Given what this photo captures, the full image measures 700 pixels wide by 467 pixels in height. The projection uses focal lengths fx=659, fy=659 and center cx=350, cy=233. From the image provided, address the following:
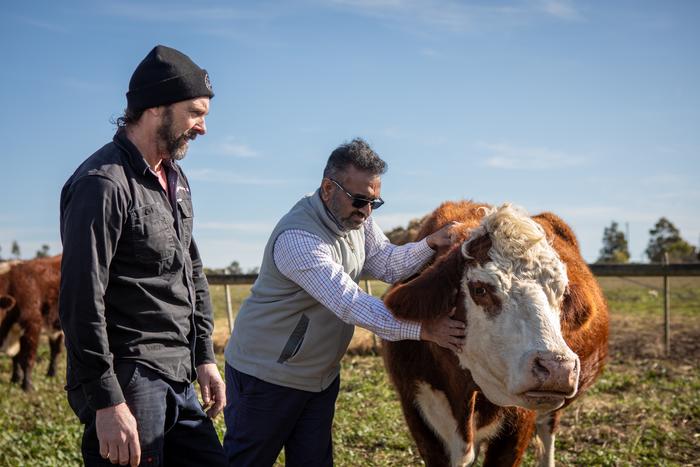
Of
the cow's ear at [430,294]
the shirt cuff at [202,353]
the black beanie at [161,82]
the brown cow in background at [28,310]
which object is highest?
the black beanie at [161,82]

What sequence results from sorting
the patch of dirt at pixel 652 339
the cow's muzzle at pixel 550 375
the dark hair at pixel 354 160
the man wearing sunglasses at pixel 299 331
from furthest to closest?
the patch of dirt at pixel 652 339
the dark hair at pixel 354 160
the man wearing sunglasses at pixel 299 331
the cow's muzzle at pixel 550 375

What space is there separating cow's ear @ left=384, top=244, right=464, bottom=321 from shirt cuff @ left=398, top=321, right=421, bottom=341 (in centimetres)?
3

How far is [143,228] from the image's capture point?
2.75 metres

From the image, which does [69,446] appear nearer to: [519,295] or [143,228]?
[143,228]

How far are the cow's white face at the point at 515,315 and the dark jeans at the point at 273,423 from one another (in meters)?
0.93

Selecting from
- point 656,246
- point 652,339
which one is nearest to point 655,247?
point 656,246

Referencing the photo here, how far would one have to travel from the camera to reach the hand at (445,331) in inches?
132

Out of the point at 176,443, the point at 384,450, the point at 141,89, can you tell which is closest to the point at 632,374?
the point at 384,450

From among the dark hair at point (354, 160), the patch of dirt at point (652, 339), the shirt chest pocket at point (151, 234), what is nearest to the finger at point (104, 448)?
the shirt chest pocket at point (151, 234)

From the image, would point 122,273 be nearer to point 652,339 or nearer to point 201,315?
point 201,315

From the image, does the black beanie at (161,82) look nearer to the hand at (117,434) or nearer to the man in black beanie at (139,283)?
the man in black beanie at (139,283)

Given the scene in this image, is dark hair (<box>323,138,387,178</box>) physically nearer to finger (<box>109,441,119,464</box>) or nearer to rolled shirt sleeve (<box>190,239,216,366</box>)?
rolled shirt sleeve (<box>190,239,216,366</box>)

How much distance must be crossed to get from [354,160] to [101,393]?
1.88 m

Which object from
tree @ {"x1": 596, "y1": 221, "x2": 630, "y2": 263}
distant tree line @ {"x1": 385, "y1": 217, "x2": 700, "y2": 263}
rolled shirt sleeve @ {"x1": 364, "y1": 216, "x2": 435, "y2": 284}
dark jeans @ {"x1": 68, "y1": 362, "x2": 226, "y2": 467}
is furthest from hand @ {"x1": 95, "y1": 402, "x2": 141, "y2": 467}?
tree @ {"x1": 596, "y1": 221, "x2": 630, "y2": 263}
